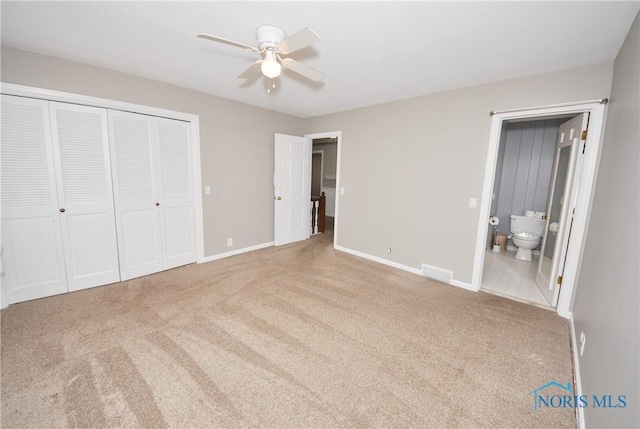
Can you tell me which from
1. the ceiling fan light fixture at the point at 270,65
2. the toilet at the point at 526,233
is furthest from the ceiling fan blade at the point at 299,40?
the toilet at the point at 526,233

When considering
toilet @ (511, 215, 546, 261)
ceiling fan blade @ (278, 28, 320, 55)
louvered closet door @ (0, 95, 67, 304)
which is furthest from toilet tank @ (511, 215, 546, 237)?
louvered closet door @ (0, 95, 67, 304)

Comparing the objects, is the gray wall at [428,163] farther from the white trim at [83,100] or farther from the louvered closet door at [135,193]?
the louvered closet door at [135,193]

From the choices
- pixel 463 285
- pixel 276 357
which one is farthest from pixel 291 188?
pixel 276 357

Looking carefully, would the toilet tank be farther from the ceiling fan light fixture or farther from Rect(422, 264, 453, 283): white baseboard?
the ceiling fan light fixture

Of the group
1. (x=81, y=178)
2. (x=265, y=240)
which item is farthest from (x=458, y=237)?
(x=81, y=178)

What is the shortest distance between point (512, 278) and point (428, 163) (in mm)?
1993

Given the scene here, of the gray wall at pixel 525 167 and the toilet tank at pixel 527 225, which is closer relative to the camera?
the toilet tank at pixel 527 225

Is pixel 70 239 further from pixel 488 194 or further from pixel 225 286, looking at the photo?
pixel 488 194

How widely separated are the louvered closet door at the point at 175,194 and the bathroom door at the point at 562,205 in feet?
14.8

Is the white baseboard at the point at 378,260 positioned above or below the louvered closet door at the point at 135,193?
below

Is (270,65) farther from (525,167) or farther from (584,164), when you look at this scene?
(525,167)

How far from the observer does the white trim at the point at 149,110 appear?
238cm

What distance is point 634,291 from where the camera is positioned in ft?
3.54
